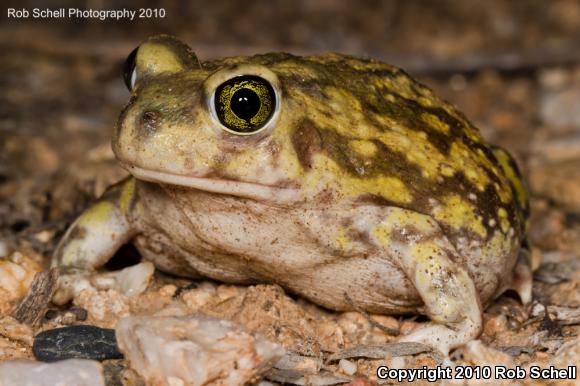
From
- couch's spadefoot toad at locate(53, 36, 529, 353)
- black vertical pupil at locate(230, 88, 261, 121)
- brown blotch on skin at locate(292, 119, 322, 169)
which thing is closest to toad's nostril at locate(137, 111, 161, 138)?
couch's spadefoot toad at locate(53, 36, 529, 353)

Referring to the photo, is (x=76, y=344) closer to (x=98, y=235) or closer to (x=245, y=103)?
(x=98, y=235)

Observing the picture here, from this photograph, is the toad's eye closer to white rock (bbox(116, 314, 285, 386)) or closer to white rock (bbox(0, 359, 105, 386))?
white rock (bbox(116, 314, 285, 386))

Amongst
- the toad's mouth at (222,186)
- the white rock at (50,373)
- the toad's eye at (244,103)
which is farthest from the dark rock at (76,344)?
the toad's eye at (244,103)

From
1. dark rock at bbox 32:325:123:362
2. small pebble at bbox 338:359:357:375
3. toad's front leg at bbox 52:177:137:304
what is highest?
toad's front leg at bbox 52:177:137:304

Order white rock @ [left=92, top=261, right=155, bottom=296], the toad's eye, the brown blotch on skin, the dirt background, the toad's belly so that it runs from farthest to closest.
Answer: white rock @ [left=92, top=261, right=155, bottom=296] → the dirt background → the toad's belly → the brown blotch on skin → the toad's eye

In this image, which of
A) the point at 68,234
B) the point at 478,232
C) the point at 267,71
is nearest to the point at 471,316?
the point at 478,232

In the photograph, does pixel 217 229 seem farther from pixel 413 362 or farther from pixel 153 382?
pixel 413 362

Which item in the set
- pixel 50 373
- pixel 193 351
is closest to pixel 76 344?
pixel 50 373

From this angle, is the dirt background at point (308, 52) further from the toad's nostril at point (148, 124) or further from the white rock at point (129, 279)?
the toad's nostril at point (148, 124)
